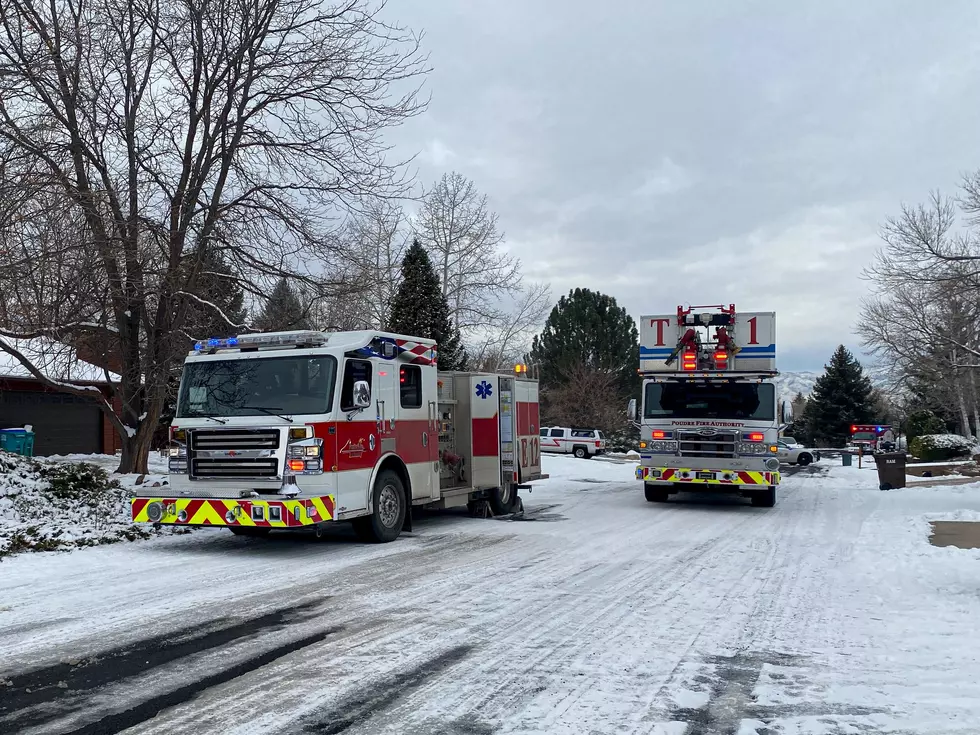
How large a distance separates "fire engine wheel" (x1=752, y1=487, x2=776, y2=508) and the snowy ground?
5216 mm

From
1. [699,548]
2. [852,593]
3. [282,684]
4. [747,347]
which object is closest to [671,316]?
[747,347]

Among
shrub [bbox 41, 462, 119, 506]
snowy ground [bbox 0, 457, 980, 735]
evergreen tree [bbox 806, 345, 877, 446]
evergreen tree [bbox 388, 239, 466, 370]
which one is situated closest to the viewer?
snowy ground [bbox 0, 457, 980, 735]

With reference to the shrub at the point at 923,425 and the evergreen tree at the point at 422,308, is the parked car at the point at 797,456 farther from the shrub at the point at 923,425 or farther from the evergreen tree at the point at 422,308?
the evergreen tree at the point at 422,308

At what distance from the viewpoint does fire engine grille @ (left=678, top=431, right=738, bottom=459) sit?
16.1 m

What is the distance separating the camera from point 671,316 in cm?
1684

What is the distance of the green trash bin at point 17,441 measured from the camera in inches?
915

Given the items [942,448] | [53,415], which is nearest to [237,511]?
[53,415]

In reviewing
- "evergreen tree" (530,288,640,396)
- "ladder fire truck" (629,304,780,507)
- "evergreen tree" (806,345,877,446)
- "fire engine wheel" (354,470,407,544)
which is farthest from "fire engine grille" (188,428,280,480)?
"evergreen tree" (806,345,877,446)

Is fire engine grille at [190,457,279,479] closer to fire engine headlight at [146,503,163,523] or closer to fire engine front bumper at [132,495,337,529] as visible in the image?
fire engine front bumper at [132,495,337,529]

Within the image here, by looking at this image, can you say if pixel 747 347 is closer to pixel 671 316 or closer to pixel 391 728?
pixel 671 316

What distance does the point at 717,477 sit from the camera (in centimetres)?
1605

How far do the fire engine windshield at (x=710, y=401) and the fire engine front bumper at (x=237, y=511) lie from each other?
8604 mm

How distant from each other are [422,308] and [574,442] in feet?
48.8

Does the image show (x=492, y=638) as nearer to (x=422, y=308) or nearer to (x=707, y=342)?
(x=707, y=342)
